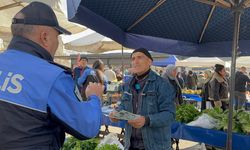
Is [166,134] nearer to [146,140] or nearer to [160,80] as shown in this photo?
[146,140]

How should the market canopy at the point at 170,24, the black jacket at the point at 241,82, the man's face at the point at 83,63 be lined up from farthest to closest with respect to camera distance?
the black jacket at the point at 241,82 → the man's face at the point at 83,63 → the market canopy at the point at 170,24

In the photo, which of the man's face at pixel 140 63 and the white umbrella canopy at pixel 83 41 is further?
the white umbrella canopy at pixel 83 41

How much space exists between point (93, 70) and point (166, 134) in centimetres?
346

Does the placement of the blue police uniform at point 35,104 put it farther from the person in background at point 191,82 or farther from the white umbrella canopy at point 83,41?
the person in background at point 191,82

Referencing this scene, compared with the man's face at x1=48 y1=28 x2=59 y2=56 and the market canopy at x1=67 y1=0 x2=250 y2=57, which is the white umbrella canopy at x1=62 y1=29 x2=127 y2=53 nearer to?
the market canopy at x1=67 y1=0 x2=250 y2=57

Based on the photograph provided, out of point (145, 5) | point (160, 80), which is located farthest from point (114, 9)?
point (160, 80)

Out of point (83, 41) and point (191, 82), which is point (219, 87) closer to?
point (83, 41)

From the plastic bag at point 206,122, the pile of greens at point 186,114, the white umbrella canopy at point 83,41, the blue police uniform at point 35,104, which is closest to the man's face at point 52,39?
the blue police uniform at point 35,104

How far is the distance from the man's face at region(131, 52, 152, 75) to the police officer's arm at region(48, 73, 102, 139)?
1440mm

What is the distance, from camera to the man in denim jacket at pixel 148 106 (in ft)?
9.54

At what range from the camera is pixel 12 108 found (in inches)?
58.9

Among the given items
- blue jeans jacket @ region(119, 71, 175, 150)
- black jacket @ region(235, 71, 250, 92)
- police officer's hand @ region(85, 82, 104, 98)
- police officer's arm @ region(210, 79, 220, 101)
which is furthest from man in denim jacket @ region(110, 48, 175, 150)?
black jacket @ region(235, 71, 250, 92)

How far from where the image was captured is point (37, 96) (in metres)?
1.48

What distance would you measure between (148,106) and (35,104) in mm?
1605
